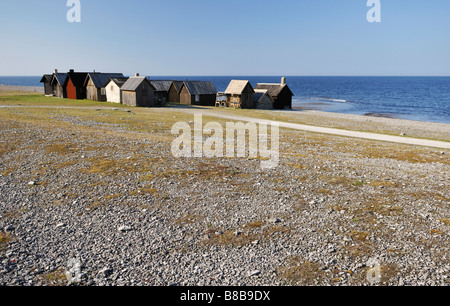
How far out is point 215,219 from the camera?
11.6 meters

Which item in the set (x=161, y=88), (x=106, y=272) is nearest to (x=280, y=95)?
(x=161, y=88)

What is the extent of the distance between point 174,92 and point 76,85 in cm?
2000

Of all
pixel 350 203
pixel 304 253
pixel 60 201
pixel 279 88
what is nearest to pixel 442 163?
pixel 350 203

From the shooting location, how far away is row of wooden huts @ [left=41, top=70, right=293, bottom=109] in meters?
60.2

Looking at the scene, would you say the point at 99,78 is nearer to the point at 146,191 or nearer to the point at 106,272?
the point at 146,191

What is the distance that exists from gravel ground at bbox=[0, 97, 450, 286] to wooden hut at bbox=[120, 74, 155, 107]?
119ft

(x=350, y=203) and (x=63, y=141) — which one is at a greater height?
(x=63, y=141)

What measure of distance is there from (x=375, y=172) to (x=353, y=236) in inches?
337

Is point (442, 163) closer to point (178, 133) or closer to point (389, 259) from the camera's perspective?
point (389, 259)

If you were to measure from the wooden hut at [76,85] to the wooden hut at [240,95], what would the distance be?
29.8m

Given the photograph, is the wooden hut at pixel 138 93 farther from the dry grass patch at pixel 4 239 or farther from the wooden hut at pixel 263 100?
the dry grass patch at pixel 4 239

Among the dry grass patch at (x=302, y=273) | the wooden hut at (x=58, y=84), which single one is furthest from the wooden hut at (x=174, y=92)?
the dry grass patch at (x=302, y=273)

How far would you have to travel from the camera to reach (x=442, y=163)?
20.6 m

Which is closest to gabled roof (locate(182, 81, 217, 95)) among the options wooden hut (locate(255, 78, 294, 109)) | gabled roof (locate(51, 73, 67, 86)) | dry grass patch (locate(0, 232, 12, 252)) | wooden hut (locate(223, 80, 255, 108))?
wooden hut (locate(223, 80, 255, 108))
